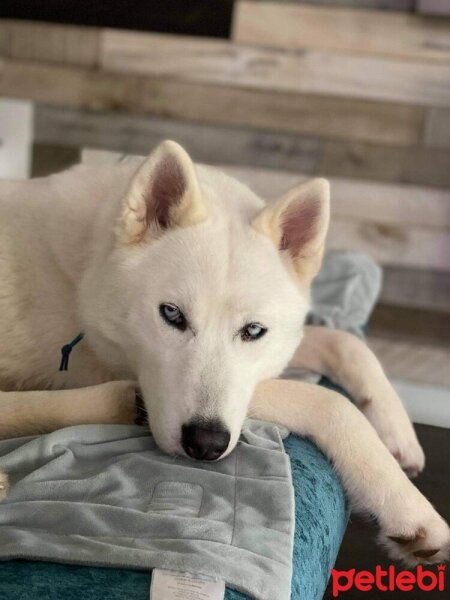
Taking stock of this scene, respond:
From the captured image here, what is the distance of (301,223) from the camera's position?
5.47 ft

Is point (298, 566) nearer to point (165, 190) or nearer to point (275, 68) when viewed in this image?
point (165, 190)

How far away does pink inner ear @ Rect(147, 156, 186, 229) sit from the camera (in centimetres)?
155

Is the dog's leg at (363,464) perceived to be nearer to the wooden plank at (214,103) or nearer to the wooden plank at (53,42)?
the wooden plank at (214,103)

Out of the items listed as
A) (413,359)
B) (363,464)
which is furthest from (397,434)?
(413,359)

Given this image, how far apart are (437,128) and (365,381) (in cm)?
205

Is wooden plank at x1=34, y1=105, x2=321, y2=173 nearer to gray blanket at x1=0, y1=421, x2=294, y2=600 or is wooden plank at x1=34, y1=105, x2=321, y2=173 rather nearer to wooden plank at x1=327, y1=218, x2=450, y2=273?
wooden plank at x1=327, y1=218, x2=450, y2=273

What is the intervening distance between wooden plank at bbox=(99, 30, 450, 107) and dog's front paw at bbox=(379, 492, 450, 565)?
8.09ft

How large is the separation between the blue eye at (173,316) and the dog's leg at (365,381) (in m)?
0.57

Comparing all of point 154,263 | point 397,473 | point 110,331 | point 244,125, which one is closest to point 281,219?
point 154,263

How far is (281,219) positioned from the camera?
1.64 m

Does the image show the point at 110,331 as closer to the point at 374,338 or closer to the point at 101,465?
the point at 101,465

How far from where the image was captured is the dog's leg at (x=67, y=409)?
151 centimetres

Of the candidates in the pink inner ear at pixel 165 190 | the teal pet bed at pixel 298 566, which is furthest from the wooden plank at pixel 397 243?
the teal pet bed at pixel 298 566

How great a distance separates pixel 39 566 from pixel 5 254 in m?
0.89
